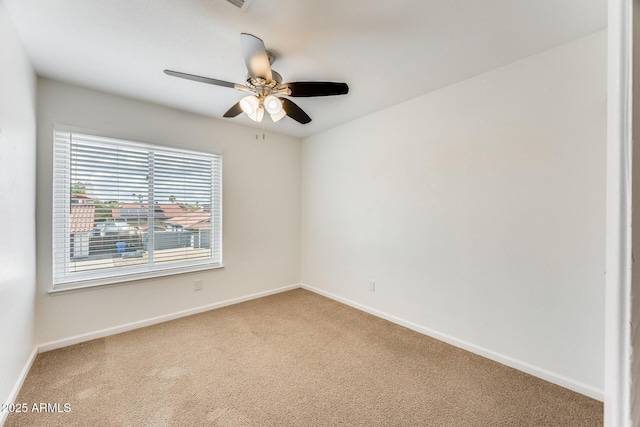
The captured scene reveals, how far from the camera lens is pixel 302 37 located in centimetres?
180

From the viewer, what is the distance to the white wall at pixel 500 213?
5.82 ft

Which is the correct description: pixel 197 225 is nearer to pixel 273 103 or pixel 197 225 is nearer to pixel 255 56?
pixel 273 103

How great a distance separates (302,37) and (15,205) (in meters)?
2.22

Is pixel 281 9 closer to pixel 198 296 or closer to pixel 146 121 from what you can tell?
pixel 146 121

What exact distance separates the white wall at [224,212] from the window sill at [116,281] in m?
0.05

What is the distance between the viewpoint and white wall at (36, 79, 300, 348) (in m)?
2.32

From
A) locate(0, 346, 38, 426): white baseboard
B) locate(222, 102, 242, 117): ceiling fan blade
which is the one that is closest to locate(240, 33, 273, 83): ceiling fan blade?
locate(222, 102, 242, 117): ceiling fan blade

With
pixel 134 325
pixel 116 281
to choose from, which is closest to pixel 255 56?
pixel 116 281

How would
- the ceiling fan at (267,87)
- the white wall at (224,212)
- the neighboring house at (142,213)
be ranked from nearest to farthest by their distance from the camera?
1. the ceiling fan at (267,87)
2. the white wall at (224,212)
3. the neighboring house at (142,213)

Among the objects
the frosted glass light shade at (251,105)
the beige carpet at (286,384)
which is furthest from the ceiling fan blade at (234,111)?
the beige carpet at (286,384)

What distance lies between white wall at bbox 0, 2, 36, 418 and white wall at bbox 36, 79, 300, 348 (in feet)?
0.47

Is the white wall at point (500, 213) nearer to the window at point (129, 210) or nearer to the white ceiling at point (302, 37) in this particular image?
the white ceiling at point (302, 37)

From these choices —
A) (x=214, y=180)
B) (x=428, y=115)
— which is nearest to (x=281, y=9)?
(x=428, y=115)

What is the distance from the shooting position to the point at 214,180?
3.40 metres
